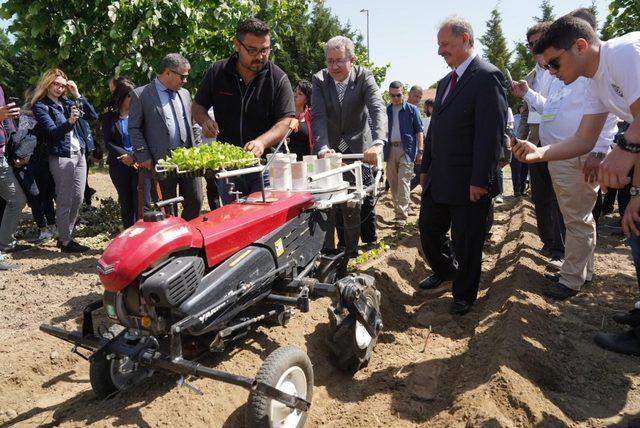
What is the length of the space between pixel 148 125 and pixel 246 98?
5.18 ft

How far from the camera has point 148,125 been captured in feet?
17.9

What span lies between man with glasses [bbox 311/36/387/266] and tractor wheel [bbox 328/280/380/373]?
5.23ft

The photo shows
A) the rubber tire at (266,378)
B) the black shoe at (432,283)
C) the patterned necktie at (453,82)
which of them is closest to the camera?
the rubber tire at (266,378)

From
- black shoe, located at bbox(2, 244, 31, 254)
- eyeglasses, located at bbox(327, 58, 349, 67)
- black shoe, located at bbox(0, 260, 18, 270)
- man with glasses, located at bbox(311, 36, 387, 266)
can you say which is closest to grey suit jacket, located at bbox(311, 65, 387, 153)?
man with glasses, located at bbox(311, 36, 387, 266)

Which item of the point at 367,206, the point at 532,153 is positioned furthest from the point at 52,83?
the point at 532,153

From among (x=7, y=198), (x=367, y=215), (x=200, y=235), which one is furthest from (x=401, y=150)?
(x=200, y=235)

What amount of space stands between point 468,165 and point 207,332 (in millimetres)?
2480

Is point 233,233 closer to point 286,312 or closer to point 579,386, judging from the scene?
point 286,312

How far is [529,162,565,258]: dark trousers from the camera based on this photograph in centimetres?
566

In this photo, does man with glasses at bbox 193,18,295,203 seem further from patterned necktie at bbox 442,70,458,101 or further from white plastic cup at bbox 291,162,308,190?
patterned necktie at bbox 442,70,458,101

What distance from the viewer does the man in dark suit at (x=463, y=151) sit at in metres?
4.05

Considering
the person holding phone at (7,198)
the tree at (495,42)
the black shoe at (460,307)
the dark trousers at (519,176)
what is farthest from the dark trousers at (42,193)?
the tree at (495,42)

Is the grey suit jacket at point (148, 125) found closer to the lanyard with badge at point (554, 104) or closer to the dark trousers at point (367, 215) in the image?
the dark trousers at point (367, 215)

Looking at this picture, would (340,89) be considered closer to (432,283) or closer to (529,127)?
(432,283)
